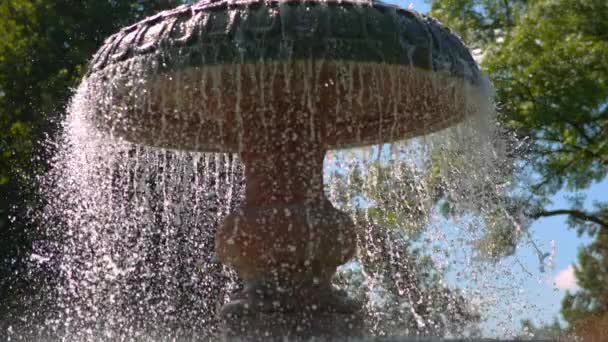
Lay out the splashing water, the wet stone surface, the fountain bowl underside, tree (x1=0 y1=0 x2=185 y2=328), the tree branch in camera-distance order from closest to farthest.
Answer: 1. the wet stone surface
2. the fountain bowl underside
3. the splashing water
4. tree (x1=0 y1=0 x2=185 y2=328)
5. the tree branch

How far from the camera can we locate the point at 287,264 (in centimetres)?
590

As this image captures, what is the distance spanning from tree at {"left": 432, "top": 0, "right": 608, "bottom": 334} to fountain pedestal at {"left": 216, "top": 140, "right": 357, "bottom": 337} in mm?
9152

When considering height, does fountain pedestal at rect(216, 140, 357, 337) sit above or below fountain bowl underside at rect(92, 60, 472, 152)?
below

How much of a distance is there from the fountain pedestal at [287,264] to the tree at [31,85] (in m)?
8.54

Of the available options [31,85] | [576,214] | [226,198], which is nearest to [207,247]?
[226,198]

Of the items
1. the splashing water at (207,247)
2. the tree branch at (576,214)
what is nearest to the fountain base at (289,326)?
the splashing water at (207,247)

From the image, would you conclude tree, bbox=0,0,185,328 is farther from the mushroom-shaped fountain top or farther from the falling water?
the mushroom-shaped fountain top

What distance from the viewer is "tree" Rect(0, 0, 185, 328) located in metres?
14.3

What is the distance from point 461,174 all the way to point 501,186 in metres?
2.10

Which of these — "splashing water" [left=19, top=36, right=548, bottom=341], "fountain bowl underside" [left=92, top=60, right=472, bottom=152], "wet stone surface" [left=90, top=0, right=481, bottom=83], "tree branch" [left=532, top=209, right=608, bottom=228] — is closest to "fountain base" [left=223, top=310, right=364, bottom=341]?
"fountain bowl underside" [left=92, top=60, right=472, bottom=152]

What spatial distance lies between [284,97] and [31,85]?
1156 centimetres

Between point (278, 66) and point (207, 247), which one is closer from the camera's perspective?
point (278, 66)

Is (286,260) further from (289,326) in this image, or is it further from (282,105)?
(282,105)

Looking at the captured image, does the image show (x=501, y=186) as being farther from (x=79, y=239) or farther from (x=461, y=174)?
(x=79, y=239)
